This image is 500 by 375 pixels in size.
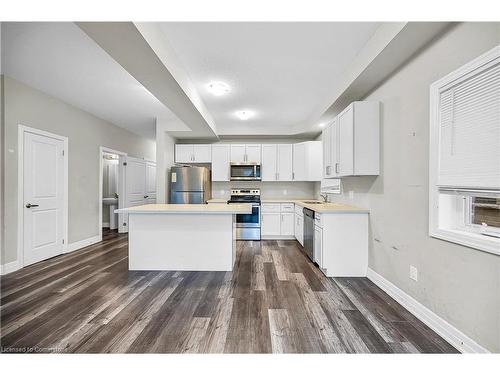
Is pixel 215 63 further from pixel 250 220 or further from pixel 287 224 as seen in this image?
pixel 287 224

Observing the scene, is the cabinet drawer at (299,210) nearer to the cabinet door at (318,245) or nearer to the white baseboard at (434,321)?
the cabinet door at (318,245)

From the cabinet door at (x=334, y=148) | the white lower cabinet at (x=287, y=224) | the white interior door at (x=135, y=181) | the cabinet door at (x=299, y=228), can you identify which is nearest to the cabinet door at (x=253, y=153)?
the white lower cabinet at (x=287, y=224)

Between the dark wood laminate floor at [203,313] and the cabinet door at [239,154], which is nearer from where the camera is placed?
the dark wood laminate floor at [203,313]

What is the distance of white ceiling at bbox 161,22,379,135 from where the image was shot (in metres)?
2.17

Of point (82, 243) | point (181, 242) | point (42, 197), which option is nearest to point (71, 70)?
point (42, 197)

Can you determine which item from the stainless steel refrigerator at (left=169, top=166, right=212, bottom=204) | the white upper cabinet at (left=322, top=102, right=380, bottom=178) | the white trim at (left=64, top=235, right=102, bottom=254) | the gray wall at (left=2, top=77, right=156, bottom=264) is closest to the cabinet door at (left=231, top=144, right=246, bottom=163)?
the stainless steel refrigerator at (left=169, top=166, right=212, bottom=204)

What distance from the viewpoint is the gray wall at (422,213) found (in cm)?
153

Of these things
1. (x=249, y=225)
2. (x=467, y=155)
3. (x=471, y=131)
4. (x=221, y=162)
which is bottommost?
(x=249, y=225)

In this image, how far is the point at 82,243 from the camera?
14.5 feet

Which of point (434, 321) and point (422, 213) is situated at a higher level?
point (422, 213)

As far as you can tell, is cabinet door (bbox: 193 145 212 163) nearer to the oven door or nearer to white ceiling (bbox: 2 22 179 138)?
white ceiling (bbox: 2 22 179 138)

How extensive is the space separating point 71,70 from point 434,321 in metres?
4.67

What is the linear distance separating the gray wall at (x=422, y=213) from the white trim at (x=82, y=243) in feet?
16.2
